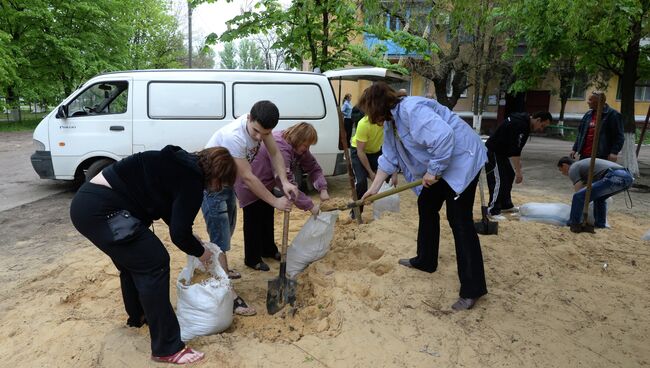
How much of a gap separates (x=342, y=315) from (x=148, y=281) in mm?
1233

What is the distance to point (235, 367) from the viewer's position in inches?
97.5

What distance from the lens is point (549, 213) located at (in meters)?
5.38

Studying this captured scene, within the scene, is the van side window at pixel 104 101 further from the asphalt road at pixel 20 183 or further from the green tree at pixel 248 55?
the green tree at pixel 248 55

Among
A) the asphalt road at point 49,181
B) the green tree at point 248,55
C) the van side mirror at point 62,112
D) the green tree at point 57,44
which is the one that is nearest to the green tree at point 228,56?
the green tree at point 248,55

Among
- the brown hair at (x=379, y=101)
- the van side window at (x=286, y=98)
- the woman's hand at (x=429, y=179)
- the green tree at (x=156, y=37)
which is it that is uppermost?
the green tree at (x=156, y=37)

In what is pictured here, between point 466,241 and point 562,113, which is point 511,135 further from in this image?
point 562,113

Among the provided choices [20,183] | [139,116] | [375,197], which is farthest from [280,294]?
[20,183]

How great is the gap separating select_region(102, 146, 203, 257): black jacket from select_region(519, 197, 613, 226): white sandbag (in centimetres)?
445

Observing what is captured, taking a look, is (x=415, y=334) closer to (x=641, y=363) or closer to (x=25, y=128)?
(x=641, y=363)

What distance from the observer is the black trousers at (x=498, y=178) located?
5.72 meters

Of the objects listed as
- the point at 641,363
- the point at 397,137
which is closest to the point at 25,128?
the point at 397,137

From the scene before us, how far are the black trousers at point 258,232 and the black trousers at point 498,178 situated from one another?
309 centimetres

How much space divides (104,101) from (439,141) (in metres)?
5.53

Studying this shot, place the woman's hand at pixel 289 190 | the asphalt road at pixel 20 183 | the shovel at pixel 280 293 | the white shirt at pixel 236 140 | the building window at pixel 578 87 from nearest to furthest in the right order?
the white shirt at pixel 236 140
the shovel at pixel 280 293
the woman's hand at pixel 289 190
the asphalt road at pixel 20 183
the building window at pixel 578 87
